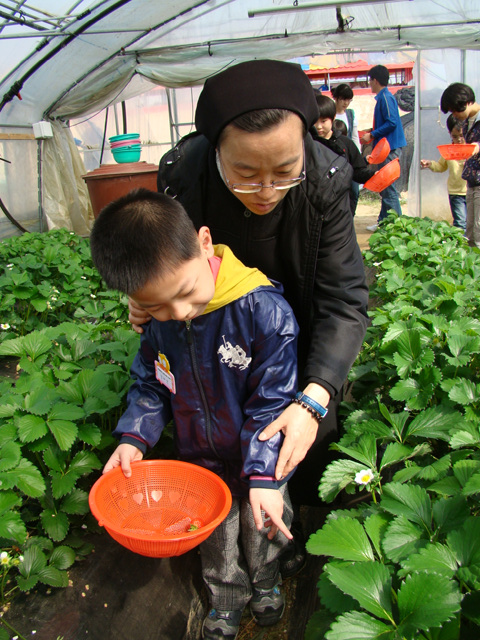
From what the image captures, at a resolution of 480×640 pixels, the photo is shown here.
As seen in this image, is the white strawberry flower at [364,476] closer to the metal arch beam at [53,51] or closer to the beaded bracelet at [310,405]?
the beaded bracelet at [310,405]

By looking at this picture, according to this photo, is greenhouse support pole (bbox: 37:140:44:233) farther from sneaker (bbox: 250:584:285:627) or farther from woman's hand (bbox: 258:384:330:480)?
woman's hand (bbox: 258:384:330:480)

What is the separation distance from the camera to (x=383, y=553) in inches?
42.3

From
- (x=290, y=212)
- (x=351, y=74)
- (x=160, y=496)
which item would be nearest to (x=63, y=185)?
(x=290, y=212)

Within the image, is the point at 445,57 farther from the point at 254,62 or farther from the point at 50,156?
the point at 254,62

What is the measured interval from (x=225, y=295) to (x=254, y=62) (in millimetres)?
625

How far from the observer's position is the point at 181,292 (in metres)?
1.37

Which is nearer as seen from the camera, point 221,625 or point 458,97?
point 221,625

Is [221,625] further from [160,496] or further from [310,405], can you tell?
[310,405]

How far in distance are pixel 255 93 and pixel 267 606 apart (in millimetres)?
1576

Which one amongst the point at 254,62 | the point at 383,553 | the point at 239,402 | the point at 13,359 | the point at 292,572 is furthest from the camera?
the point at 13,359

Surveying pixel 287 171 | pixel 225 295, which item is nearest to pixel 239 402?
pixel 225 295

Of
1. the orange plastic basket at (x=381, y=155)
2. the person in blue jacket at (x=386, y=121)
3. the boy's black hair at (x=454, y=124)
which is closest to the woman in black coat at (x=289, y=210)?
the orange plastic basket at (x=381, y=155)

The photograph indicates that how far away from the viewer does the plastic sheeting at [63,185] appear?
9.43m

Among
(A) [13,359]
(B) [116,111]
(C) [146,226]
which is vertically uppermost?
(B) [116,111]
